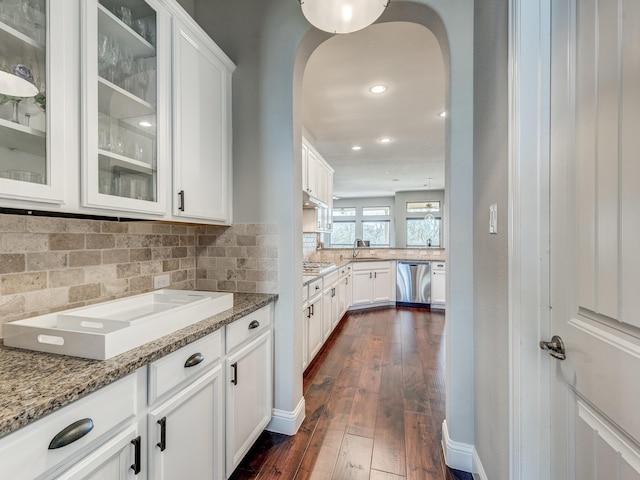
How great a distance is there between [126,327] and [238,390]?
727 mm

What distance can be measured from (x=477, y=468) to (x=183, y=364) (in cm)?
150

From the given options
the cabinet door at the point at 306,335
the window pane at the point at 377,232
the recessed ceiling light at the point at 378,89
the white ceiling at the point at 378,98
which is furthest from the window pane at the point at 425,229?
the cabinet door at the point at 306,335

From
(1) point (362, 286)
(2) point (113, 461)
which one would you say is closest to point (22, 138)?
(2) point (113, 461)

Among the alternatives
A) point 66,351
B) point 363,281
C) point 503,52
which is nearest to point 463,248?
point 503,52

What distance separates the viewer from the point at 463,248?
1562 mm

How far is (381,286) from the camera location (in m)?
5.25

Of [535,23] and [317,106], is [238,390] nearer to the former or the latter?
[535,23]

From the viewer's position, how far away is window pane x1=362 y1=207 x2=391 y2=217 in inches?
402

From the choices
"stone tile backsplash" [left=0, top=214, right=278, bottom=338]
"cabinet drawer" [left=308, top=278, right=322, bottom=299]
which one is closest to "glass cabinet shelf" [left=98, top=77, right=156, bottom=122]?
"stone tile backsplash" [left=0, top=214, right=278, bottom=338]

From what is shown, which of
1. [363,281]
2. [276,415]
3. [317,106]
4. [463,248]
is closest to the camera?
[463,248]

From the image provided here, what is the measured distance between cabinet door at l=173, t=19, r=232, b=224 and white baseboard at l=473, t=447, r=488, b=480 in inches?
73.2

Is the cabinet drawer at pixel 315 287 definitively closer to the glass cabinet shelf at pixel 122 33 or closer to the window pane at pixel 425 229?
the glass cabinet shelf at pixel 122 33

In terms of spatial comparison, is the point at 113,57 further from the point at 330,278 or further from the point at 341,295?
the point at 341,295

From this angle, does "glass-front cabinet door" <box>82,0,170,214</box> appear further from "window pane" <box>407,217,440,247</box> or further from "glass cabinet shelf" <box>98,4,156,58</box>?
"window pane" <box>407,217,440,247</box>
